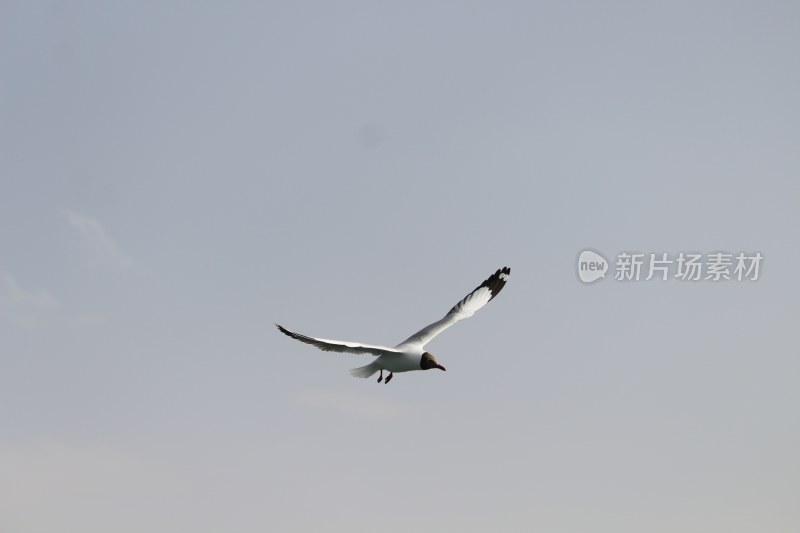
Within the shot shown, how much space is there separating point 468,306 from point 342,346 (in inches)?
400

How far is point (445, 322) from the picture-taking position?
125 ft

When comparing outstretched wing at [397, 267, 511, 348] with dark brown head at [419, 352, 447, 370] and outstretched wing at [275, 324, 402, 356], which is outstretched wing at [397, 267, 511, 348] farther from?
outstretched wing at [275, 324, 402, 356]

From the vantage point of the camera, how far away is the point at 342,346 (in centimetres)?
3111

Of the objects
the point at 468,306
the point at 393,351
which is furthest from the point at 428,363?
the point at 468,306

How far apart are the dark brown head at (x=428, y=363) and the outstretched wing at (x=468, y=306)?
5.32 ft

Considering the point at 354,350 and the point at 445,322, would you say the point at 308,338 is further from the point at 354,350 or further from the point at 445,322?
the point at 445,322

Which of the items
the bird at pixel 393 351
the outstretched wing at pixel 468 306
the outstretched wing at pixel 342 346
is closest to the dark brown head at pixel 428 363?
the bird at pixel 393 351

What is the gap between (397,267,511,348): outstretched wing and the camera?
118 feet

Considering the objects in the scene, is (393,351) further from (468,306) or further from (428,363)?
(468,306)

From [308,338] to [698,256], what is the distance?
18156mm

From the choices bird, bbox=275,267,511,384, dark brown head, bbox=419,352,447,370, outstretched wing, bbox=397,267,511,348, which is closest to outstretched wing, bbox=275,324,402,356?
bird, bbox=275,267,511,384

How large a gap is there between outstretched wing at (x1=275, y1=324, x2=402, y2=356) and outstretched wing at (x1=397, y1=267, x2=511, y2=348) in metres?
2.85

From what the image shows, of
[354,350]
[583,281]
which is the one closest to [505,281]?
[583,281]

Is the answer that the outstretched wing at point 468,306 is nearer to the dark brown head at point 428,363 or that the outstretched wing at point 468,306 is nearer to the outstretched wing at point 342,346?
the dark brown head at point 428,363
